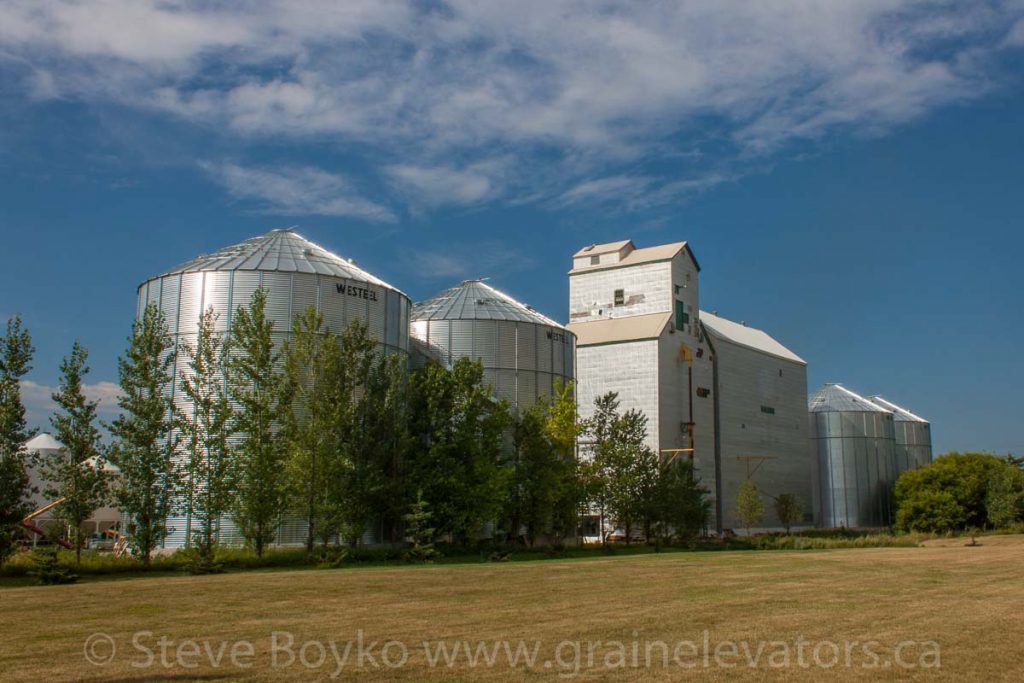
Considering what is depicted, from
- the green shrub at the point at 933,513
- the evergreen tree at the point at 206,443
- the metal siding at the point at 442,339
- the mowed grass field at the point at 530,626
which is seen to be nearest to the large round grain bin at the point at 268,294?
the evergreen tree at the point at 206,443

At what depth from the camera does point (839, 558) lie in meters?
37.7

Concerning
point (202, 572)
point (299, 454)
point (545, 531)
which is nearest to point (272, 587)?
point (202, 572)

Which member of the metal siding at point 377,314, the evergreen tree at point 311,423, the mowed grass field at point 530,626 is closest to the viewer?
the mowed grass field at point 530,626

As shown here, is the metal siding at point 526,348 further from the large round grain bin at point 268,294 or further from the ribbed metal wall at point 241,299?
the ribbed metal wall at point 241,299

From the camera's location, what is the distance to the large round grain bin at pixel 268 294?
42938 mm

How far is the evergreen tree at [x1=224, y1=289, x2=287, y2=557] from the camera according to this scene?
119ft

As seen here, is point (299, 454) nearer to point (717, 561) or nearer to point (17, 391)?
point (17, 391)

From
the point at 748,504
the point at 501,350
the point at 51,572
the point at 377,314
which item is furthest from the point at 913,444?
the point at 51,572

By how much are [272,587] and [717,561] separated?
19774 millimetres

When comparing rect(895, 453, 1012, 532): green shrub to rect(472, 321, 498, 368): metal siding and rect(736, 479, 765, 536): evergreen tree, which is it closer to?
rect(736, 479, 765, 536): evergreen tree

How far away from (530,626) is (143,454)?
80.1ft

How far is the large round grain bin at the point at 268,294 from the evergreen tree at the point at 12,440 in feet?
34.5

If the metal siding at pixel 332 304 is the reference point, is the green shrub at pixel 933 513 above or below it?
below

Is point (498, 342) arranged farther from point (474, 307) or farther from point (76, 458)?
point (76, 458)
